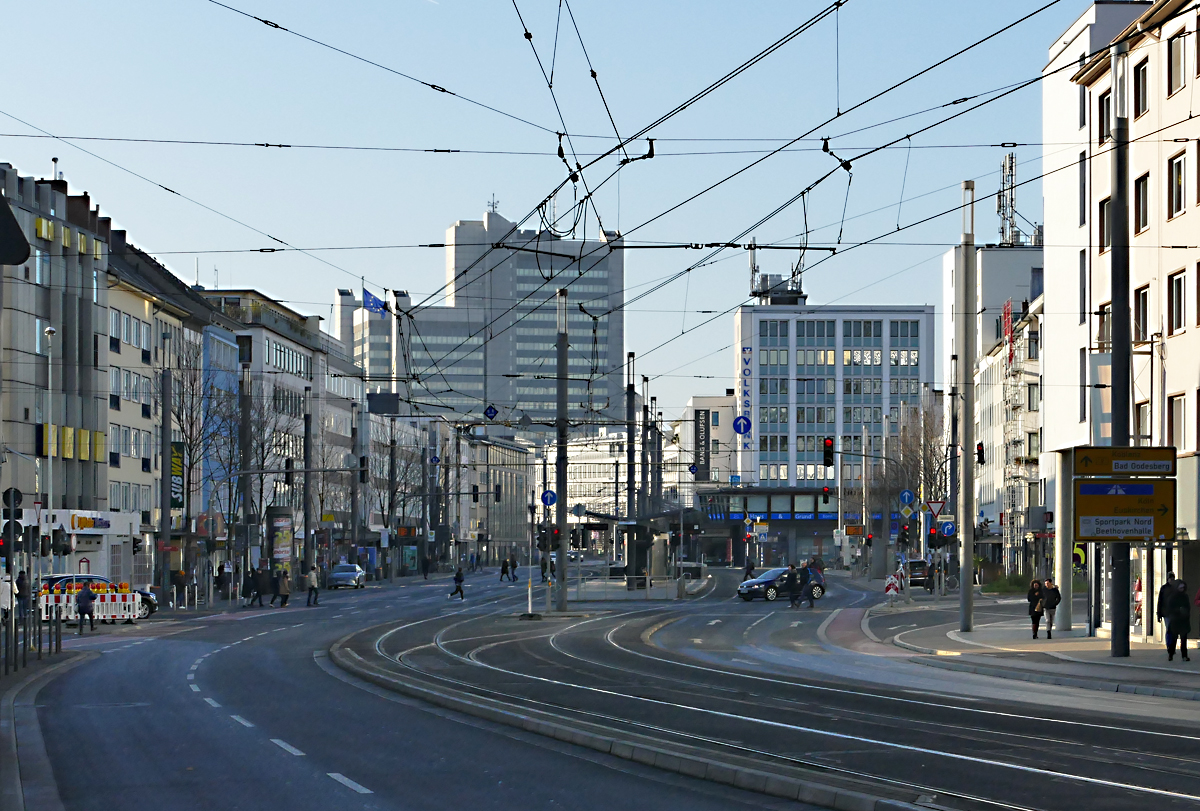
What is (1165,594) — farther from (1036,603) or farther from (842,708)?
(842,708)

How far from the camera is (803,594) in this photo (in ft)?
202

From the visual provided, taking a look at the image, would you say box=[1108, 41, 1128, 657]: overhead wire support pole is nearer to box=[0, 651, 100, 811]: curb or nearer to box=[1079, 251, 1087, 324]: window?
box=[1079, 251, 1087, 324]: window

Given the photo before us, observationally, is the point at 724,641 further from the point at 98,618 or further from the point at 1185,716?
the point at 98,618

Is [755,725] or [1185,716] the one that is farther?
[1185,716]

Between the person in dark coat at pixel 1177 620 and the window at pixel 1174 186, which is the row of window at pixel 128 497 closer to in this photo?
the window at pixel 1174 186

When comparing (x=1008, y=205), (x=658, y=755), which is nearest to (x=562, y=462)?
(x=658, y=755)

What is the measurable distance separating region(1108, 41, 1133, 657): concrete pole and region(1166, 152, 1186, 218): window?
4.47 meters

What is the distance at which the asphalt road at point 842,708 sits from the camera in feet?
45.8

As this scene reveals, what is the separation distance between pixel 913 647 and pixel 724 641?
5.97 meters

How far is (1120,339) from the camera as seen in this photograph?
30.7 metres

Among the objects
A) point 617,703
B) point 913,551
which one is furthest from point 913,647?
point 913,551

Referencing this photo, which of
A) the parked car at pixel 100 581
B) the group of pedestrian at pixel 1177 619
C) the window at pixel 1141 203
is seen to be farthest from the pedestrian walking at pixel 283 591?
the group of pedestrian at pixel 1177 619

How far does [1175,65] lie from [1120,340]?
8.55 m

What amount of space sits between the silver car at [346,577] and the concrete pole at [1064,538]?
55.3m
